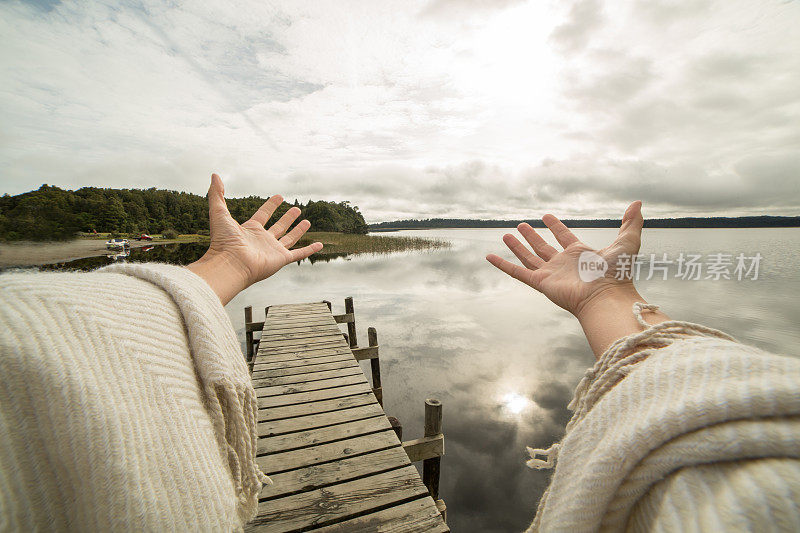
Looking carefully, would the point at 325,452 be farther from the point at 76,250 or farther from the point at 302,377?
the point at 76,250

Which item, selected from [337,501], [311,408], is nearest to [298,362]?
[311,408]

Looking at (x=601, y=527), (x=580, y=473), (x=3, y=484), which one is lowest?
(x=601, y=527)

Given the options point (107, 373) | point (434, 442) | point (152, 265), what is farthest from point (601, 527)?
point (434, 442)

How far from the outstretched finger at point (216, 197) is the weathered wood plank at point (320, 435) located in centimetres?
298

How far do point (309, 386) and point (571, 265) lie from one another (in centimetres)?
463

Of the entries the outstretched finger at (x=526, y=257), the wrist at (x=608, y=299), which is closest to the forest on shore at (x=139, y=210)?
the outstretched finger at (x=526, y=257)

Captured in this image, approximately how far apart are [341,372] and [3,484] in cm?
547

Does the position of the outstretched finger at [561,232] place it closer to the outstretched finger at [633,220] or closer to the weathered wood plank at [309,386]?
the outstretched finger at [633,220]

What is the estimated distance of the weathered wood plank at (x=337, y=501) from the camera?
8.74 feet

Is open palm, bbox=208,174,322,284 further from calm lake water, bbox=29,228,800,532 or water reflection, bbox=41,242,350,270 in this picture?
water reflection, bbox=41,242,350,270

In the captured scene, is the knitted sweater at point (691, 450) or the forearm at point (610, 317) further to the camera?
the forearm at point (610, 317)

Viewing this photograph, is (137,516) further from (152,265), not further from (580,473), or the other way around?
(580,473)

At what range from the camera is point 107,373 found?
0.62m

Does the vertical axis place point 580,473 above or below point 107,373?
below
